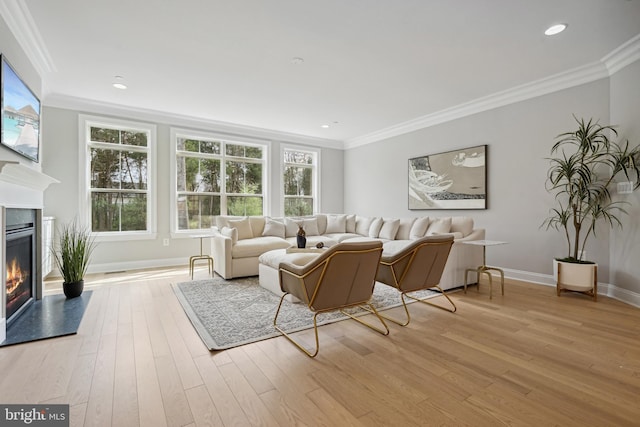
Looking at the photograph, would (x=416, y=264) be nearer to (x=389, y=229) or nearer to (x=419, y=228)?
(x=419, y=228)

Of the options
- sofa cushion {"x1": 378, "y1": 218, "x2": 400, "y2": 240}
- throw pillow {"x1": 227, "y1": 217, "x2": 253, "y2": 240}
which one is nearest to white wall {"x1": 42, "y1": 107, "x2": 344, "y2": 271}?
throw pillow {"x1": 227, "y1": 217, "x2": 253, "y2": 240}

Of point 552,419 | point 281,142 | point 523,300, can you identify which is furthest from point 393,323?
point 281,142

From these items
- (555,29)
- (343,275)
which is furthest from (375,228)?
(555,29)

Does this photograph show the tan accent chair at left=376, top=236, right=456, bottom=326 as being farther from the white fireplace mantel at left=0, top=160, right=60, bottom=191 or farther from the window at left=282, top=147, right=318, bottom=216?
the window at left=282, top=147, right=318, bottom=216

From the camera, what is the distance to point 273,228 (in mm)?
5328

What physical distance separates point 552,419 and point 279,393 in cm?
139

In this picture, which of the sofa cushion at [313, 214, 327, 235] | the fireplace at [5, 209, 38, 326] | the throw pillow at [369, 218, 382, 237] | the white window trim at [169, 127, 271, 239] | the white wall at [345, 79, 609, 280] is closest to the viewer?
the fireplace at [5, 209, 38, 326]

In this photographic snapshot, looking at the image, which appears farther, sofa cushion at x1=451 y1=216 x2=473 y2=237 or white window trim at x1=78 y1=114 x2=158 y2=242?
white window trim at x1=78 y1=114 x2=158 y2=242

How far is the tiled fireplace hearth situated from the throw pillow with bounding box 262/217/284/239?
2.96 metres

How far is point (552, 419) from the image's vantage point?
1.46 metres

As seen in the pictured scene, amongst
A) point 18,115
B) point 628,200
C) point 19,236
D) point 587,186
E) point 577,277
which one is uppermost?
point 18,115

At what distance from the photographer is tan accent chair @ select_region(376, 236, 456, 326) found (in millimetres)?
2643

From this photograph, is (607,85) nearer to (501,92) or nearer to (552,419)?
(501,92)

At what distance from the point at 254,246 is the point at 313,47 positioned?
9.16 ft
